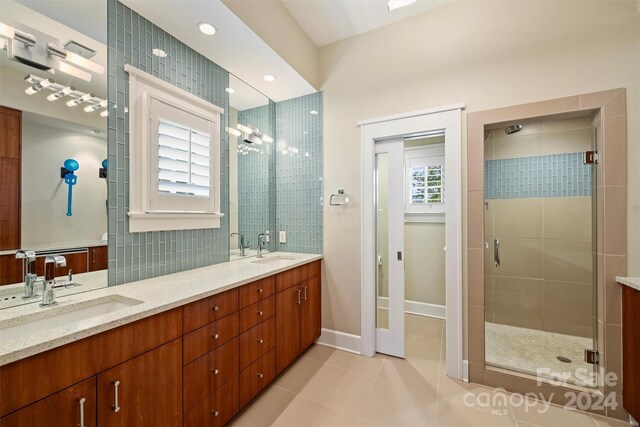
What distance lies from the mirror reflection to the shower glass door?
2168mm

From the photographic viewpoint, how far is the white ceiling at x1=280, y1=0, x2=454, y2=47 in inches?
91.4

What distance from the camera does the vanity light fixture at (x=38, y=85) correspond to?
131 cm

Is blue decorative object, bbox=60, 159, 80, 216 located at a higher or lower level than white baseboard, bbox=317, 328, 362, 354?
higher

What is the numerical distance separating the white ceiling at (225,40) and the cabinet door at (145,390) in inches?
80.8

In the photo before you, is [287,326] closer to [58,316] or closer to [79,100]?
[58,316]

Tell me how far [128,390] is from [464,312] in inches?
91.7

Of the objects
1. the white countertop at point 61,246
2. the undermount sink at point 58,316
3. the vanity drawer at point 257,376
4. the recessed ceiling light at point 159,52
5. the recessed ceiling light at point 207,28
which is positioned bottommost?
the vanity drawer at point 257,376

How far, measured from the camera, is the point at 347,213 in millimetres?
2734

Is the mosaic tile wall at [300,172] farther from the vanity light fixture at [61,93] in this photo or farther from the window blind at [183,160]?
the vanity light fixture at [61,93]

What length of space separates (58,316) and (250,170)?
73.2 inches

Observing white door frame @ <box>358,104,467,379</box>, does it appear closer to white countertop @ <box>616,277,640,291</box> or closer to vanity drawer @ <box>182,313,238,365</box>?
white countertop @ <box>616,277,640,291</box>

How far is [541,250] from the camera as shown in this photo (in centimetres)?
233

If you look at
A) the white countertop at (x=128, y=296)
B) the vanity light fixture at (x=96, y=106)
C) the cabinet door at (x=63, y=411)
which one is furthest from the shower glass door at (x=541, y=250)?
the vanity light fixture at (x=96, y=106)

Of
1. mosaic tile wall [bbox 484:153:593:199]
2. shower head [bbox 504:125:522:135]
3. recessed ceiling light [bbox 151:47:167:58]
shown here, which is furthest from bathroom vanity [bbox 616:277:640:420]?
recessed ceiling light [bbox 151:47:167:58]
